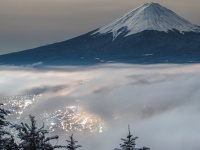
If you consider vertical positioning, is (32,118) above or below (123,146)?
above

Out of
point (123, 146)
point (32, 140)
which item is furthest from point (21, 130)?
point (123, 146)

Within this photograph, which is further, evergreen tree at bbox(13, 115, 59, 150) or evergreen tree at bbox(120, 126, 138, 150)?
evergreen tree at bbox(120, 126, 138, 150)

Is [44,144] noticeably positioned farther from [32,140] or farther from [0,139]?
[0,139]

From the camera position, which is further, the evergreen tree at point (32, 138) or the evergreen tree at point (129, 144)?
the evergreen tree at point (129, 144)

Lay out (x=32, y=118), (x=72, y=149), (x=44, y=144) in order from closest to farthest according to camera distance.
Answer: (x=44, y=144) → (x=32, y=118) → (x=72, y=149)

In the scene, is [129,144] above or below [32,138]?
below

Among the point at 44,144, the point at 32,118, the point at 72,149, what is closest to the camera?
the point at 44,144

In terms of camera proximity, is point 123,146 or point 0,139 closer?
point 0,139

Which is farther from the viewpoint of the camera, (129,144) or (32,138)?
(129,144)
